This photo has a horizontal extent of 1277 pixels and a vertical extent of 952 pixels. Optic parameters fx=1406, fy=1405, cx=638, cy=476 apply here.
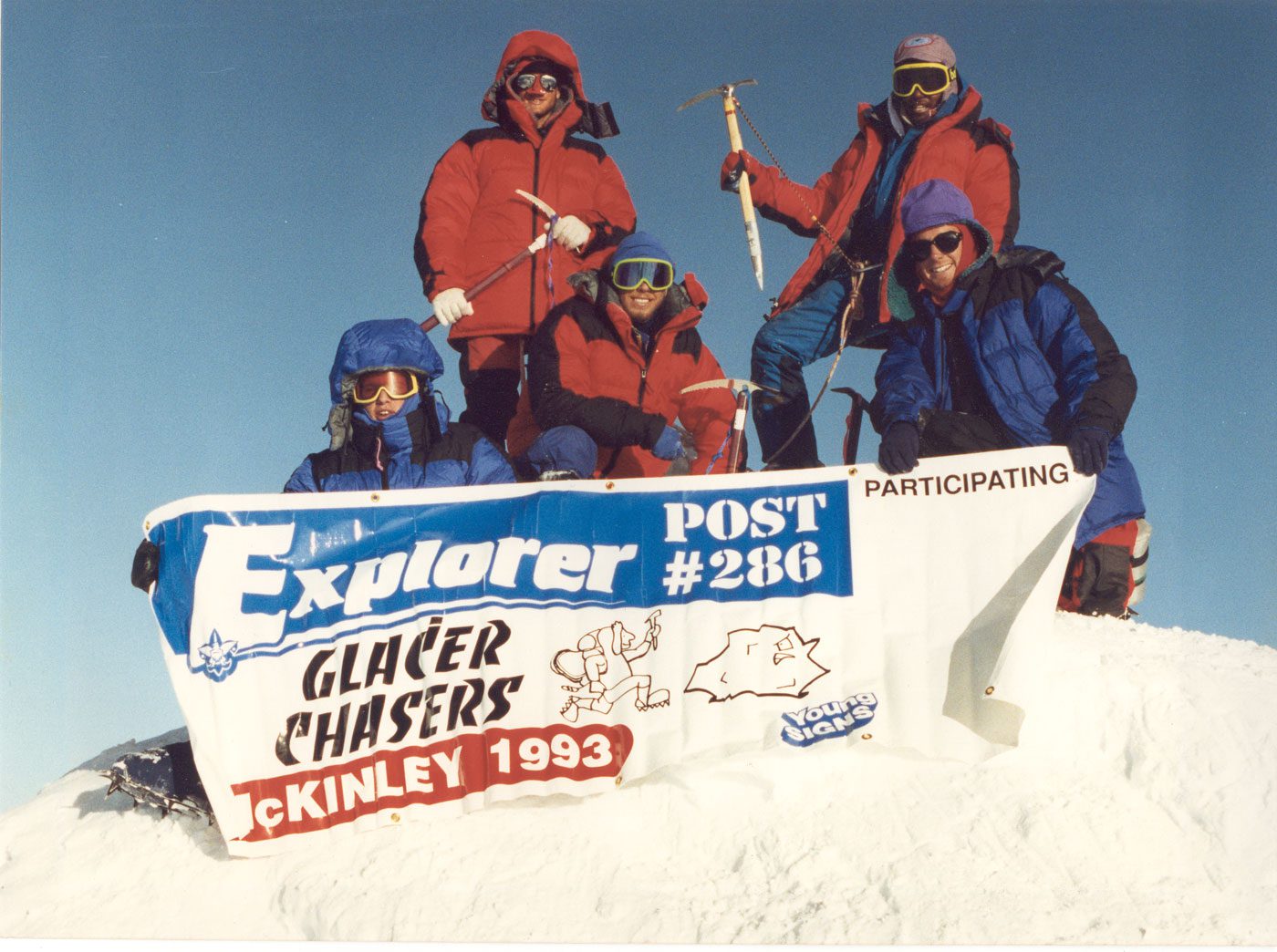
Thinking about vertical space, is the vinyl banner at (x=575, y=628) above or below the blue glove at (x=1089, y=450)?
below

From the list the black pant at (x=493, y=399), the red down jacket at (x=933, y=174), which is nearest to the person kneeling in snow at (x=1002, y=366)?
the red down jacket at (x=933, y=174)

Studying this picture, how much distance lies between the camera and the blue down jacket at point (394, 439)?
5.24m

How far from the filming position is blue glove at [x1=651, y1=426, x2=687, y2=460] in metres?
5.70

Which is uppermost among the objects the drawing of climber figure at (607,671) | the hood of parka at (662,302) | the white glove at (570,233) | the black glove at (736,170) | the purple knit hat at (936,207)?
the black glove at (736,170)

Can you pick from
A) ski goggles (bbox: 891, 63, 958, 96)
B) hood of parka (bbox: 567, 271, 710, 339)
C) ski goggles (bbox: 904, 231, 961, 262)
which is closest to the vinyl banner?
ski goggles (bbox: 904, 231, 961, 262)

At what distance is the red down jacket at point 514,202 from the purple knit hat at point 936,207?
5.32 feet

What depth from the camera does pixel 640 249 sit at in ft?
19.1

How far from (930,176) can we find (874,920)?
3.33 meters

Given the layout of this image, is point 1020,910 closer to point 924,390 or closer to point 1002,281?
point 924,390

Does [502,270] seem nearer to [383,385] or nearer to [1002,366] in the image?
[383,385]

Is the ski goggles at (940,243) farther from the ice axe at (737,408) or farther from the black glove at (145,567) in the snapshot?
the black glove at (145,567)

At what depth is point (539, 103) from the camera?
21.9ft

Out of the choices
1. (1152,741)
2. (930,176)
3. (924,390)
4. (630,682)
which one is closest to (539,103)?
(930,176)

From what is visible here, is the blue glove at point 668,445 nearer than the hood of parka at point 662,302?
Yes
